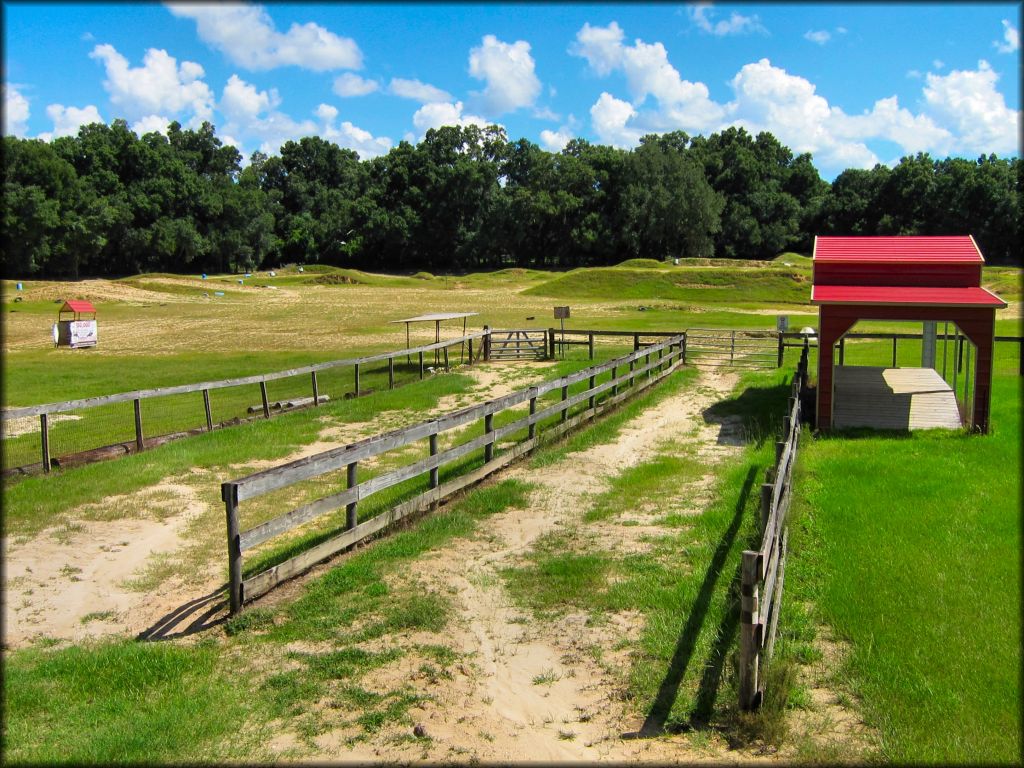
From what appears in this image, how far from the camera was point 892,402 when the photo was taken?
622 inches

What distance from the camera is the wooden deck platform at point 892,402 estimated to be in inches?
589

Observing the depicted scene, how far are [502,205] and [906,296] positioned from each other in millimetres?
85784

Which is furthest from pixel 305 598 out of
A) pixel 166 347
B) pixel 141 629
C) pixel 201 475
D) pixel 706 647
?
pixel 166 347

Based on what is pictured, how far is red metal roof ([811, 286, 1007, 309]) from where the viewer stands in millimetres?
14758

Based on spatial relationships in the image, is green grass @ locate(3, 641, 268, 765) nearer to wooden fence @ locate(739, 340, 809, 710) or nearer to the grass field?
the grass field

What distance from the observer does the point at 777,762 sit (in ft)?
13.8

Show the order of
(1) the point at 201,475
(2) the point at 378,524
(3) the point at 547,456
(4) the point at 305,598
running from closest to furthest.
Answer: (4) the point at 305,598 → (2) the point at 378,524 → (1) the point at 201,475 → (3) the point at 547,456

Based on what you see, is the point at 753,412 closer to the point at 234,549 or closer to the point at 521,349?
the point at 521,349

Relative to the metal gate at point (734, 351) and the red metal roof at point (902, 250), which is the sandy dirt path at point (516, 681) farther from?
the metal gate at point (734, 351)

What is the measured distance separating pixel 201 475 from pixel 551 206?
86.8 meters

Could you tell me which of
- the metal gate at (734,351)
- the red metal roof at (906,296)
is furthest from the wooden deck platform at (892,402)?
the metal gate at (734,351)

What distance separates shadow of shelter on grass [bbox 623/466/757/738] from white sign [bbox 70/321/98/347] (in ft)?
100

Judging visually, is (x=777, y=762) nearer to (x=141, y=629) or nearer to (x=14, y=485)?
(x=141, y=629)

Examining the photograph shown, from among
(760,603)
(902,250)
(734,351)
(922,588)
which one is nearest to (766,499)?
(760,603)
